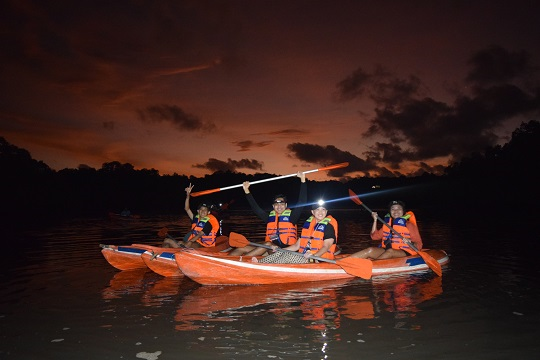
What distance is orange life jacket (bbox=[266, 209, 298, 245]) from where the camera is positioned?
8445mm

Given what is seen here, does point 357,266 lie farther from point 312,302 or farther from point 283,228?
point 283,228

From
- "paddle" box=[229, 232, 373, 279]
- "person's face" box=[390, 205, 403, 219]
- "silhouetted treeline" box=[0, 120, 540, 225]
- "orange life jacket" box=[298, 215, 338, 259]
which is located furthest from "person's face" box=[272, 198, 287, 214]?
"silhouetted treeline" box=[0, 120, 540, 225]

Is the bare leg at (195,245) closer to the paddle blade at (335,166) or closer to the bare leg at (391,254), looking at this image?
the paddle blade at (335,166)

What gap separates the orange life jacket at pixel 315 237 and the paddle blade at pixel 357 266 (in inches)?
17.8

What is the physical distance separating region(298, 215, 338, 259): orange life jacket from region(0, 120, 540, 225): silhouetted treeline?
4386cm

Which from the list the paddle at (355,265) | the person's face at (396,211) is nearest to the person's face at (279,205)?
the paddle at (355,265)

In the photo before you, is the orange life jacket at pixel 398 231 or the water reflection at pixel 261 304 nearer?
the water reflection at pixel 261 304

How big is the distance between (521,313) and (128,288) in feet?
20.8

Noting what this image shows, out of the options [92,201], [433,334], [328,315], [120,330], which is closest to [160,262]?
[120,330]

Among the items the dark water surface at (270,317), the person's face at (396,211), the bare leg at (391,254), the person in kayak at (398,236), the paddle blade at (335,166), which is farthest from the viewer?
the paddle blade at (335,166)

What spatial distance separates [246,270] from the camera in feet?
23.6

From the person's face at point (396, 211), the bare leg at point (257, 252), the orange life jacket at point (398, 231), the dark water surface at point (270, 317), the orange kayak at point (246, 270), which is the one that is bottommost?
the dark water surface at point (270, 317)

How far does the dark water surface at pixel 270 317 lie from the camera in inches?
174

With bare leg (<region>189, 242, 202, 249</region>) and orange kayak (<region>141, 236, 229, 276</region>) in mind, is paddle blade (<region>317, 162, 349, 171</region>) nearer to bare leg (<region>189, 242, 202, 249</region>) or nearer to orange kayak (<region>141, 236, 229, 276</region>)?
bare leg (<region>189, 242, 202, 249</region>)
